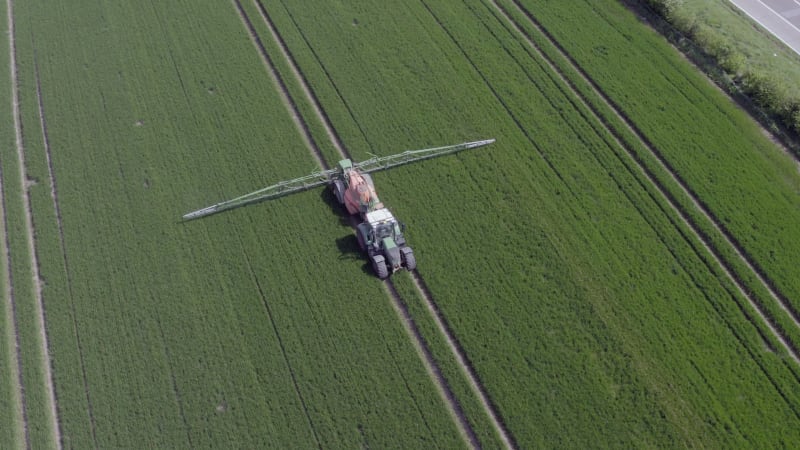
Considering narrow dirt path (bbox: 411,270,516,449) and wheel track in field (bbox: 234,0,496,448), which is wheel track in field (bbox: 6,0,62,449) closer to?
wheel track in field (bbox: 234,0,496,448)

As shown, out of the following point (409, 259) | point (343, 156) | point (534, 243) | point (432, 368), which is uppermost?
point (343, 156)

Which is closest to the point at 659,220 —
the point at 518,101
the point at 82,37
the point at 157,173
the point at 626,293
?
the point at 626,293

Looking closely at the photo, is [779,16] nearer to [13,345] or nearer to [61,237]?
[61,237]

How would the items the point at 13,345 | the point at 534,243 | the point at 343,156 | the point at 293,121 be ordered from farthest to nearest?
1. the point at 293,121
2. the point at 343,156
3. the point at 534,243
4. the point at 13,345

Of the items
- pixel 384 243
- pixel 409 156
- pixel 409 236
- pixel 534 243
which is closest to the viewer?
pixel 384 243

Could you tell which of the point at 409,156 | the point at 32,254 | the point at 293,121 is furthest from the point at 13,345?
the point at 409,156

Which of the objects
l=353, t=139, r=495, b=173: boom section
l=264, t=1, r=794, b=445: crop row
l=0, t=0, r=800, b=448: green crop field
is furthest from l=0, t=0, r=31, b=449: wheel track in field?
l=264, t=1, r=794, b=445: crop row

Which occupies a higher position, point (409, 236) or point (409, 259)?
point (409, 236)
